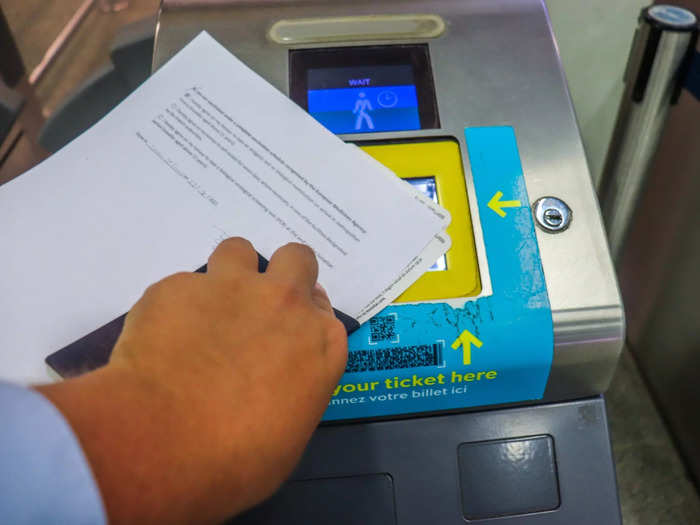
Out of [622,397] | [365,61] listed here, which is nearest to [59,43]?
[365,61]

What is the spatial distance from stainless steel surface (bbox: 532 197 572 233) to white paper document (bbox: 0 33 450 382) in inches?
3.7

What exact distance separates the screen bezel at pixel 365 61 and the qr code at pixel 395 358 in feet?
0.87

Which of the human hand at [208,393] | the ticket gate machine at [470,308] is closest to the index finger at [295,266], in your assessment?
the human hand at [208,393]

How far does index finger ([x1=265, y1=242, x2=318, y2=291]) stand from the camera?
0.43 m

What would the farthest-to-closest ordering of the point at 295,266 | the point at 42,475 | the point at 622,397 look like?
1. the point at 622,397
2. the point at 295,266
3. the point at 42,475

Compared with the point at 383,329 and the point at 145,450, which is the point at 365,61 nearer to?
the point at 383,329

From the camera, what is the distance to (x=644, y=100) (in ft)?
2.97

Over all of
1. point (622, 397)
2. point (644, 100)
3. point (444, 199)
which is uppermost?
point (444, 199)

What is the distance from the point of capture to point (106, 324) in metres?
0.49

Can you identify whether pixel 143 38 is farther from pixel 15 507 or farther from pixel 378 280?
pixel 15 507

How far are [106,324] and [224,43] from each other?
34cm

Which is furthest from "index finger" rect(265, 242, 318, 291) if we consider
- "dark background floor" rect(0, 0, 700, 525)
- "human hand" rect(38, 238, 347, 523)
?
"dark background floor" rect(0, 0, 700, 525)

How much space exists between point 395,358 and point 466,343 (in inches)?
2.4

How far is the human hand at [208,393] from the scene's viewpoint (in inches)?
11.7
